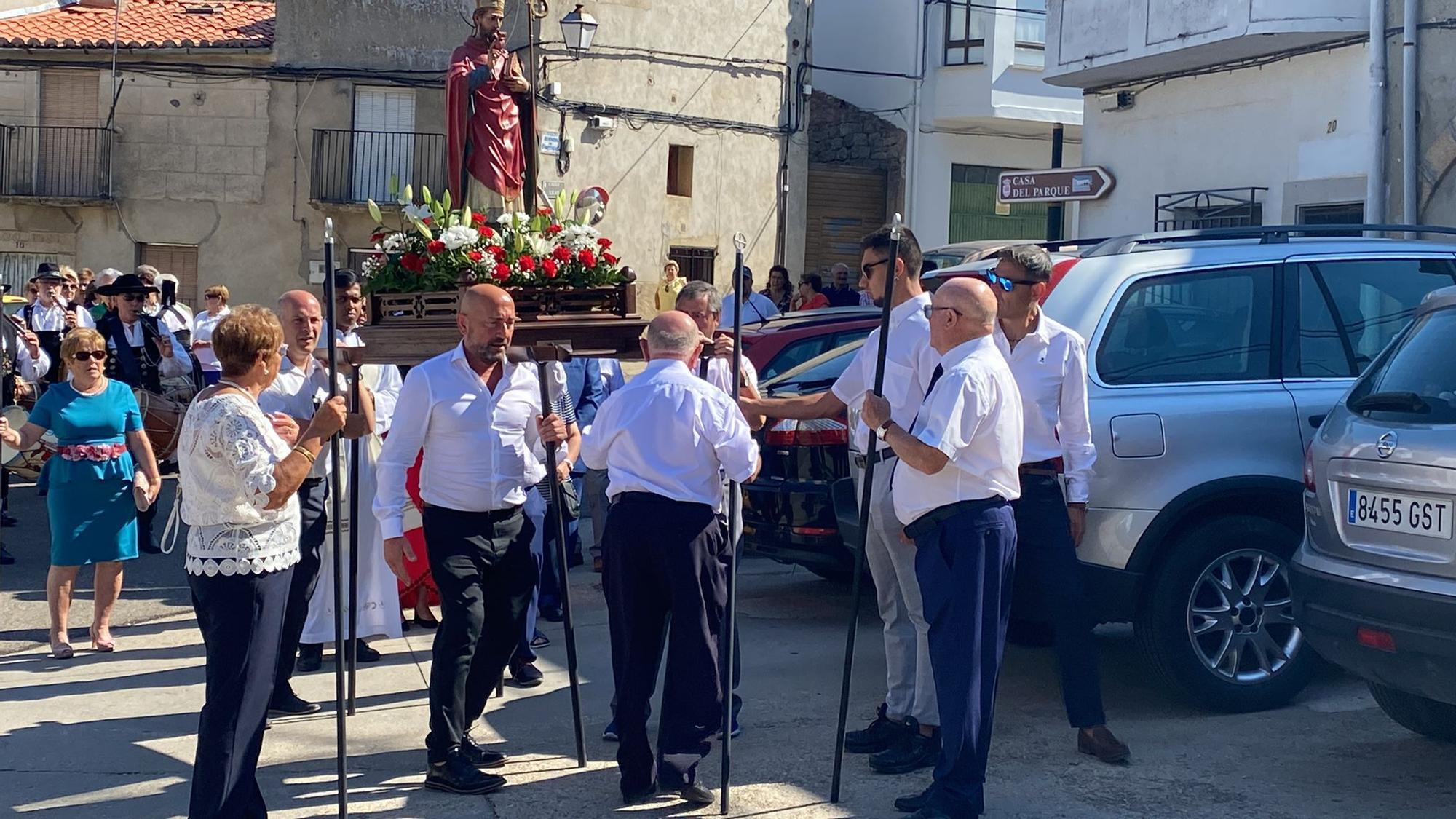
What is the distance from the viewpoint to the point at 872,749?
19.4 ft

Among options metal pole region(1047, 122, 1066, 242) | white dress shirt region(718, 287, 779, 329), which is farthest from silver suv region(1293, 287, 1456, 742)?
metal pole region(1047, 122, 1066, 242)

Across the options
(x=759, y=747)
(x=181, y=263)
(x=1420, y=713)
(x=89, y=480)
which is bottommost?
(x=759, y=747)

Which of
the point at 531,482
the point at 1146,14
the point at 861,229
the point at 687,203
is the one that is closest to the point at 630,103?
the point at 687,203

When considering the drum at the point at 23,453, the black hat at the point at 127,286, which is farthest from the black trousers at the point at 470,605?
the black hat at the point at 127,286

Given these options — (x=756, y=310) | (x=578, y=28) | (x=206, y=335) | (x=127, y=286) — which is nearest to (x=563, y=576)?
(x=756, y=310)

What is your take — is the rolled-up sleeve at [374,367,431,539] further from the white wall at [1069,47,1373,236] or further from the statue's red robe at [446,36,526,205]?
the white wall at [1069,47,1373,236]

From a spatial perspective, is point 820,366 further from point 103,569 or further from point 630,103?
point 630,103

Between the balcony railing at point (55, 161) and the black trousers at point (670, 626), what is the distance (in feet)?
80.3

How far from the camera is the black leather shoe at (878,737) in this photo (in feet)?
19.3

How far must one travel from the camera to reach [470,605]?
5.45 metres

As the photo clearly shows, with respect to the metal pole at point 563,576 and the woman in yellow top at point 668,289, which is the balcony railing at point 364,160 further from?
the metal pole at point 563,576

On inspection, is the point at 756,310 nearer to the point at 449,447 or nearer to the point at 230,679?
the point at 449,447

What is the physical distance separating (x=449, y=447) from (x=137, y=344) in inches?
316

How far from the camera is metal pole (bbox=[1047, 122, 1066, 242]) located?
21.3 metres
